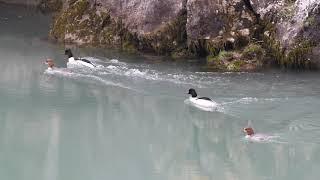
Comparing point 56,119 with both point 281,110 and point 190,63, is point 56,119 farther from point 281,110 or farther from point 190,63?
point 190,63

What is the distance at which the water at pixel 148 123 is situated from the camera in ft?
44.1

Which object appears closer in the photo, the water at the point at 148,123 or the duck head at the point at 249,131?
the water at the point at 148,123

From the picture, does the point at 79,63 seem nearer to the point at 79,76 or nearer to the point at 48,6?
the point at 79,76

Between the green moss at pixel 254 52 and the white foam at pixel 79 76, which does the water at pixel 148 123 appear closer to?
the white foam at pixel 79 76

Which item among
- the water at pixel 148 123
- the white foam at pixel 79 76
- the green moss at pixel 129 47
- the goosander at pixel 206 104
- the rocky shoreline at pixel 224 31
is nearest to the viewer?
the water at pixel 148 123

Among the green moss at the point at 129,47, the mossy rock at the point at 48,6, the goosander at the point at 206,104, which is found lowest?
the goosander at the point at 206,104

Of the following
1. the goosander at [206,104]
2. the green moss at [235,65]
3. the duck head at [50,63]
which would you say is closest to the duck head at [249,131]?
the goosander at [206,104]

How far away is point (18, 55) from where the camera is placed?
83.3ft

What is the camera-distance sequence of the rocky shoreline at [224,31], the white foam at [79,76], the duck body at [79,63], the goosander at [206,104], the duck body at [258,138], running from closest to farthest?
the duck body at [258,138]
the goosander at [206,104]
the white foam at [79,76]
the rocky shoreline at [224,31]
the duck body at [79,63]

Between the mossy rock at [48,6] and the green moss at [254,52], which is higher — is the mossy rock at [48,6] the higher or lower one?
the higher one

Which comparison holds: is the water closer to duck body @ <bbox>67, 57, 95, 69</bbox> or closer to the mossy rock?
duck body @ <bbox>67, 57, 95, 69</bbox>

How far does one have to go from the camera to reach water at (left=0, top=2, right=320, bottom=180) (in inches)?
529

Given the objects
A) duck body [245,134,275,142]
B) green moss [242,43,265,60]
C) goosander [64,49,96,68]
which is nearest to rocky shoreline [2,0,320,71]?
green moss [242,43,265,60]

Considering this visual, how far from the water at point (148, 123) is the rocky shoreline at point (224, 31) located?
1.09 m
